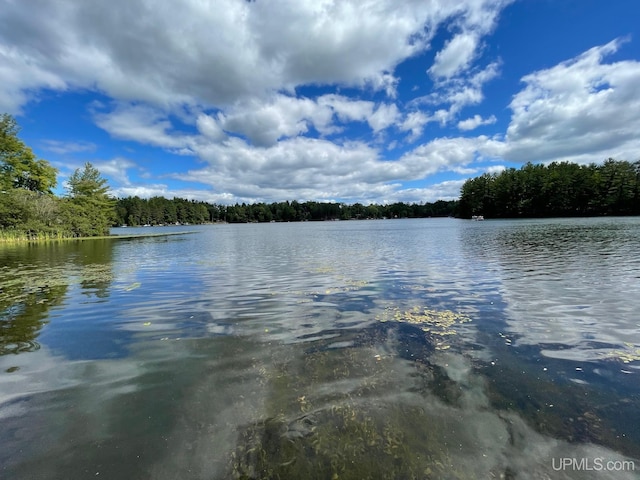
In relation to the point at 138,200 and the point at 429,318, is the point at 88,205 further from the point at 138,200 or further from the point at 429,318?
the point at 138,200

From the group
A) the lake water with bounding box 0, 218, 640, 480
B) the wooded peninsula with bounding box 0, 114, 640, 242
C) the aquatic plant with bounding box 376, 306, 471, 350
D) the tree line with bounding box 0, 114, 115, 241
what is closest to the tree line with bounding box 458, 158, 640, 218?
the wooded peninsula with bounding box 0, 114, 640, 242

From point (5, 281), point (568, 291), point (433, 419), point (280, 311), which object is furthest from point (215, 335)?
point (5, 281)

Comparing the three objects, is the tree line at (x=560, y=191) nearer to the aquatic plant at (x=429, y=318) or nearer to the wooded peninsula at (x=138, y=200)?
the wooded peninsula at (x=138, y=200)

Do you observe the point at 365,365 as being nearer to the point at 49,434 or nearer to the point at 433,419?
the point at 433,419

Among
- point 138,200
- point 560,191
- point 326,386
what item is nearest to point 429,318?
point 326,386

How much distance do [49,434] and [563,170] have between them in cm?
15708

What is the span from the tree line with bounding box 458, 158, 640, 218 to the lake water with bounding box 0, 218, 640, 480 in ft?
427

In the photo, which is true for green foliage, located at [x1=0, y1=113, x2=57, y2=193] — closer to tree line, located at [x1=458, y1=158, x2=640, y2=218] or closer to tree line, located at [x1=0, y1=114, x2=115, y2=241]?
tree line, located at [x1=0, y1=114, x2=115, y2=241]

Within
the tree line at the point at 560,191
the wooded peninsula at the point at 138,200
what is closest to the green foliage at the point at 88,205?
the wooded peninsula at the point at 138,200

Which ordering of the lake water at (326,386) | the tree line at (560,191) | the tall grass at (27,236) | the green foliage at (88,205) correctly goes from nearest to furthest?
the lake water at (326,386) < the tall grass at (27,236) < the green foliage at (88,205) < the tree line at (560,191)

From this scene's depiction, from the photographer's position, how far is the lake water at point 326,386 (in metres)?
4.12

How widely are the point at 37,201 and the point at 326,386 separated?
65047 mm

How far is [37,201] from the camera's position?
168 feet

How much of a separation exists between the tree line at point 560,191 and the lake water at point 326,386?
130m
